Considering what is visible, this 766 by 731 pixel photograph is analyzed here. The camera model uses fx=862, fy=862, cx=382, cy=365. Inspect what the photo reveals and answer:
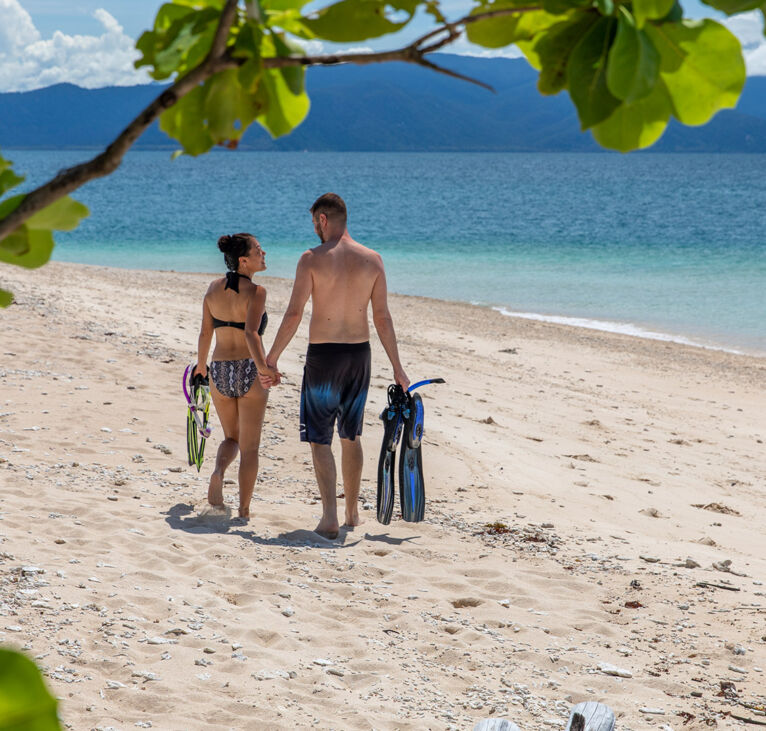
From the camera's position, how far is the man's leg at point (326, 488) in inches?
210

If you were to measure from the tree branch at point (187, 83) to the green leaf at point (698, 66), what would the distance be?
0.14 m

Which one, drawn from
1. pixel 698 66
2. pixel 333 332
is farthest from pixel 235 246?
pixel 698 66

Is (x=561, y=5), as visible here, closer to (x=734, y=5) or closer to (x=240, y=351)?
(x=734, y=5)

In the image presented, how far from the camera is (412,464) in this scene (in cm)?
550

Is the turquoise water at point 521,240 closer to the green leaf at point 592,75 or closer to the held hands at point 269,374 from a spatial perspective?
the held hands at point 269,374

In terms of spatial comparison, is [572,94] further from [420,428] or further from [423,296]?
[423,296]

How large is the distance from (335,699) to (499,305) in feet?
55.8

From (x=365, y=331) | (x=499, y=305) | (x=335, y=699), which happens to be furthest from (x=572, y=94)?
(x=499, y=305)

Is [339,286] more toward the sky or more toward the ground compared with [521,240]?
more toward the ground

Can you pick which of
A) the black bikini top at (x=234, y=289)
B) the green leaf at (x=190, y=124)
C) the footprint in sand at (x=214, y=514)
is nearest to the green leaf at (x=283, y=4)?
the green leaf at (x=190, y=124)

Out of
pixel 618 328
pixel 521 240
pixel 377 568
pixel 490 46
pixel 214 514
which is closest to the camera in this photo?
pixel 490 46

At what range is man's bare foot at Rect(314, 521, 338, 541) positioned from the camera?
17.5ft

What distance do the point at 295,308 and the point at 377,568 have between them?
5.25 feet

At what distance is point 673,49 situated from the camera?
78 cm
